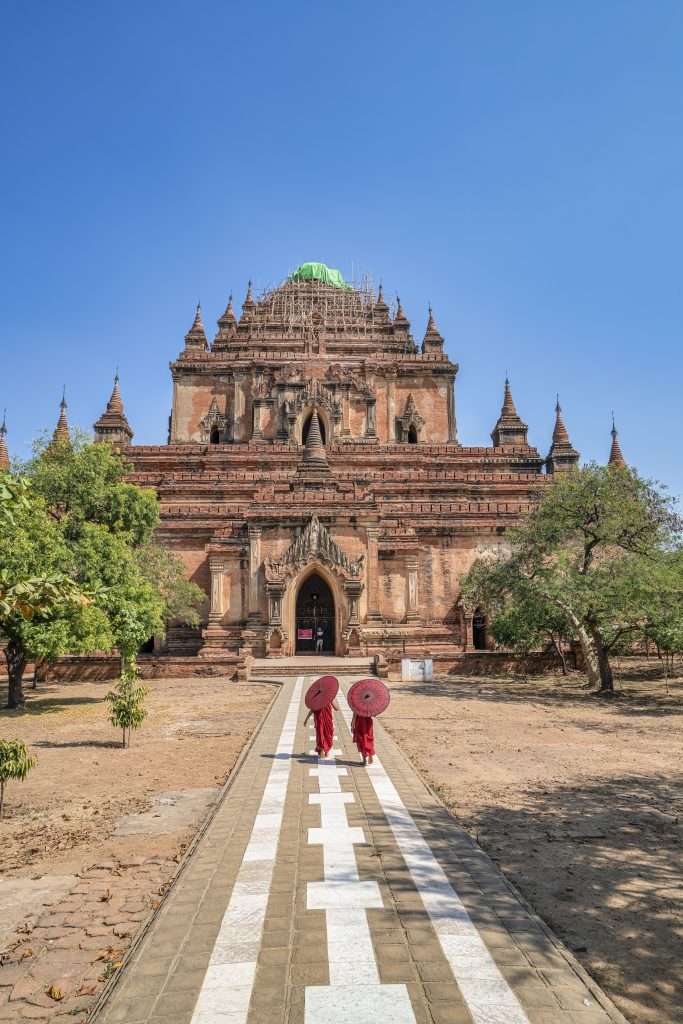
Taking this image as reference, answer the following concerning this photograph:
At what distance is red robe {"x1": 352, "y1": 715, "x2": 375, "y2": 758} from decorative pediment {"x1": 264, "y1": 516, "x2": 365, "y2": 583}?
1741cm

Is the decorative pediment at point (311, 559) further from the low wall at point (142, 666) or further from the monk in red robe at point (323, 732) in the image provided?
the monk in red robe at point (323, 732)

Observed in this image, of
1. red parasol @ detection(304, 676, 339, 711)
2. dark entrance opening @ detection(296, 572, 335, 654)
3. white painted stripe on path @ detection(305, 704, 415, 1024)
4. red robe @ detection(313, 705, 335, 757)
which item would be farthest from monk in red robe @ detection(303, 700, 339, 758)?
dark entrance opening @ detection(296, 572, 335, 654)

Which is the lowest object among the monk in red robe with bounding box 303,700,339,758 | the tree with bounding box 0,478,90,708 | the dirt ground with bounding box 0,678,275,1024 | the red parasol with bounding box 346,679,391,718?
the dirt ground with bounding box 0,678,275,1024

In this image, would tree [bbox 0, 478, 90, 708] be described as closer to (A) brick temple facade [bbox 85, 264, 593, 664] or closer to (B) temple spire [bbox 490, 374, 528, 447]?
(A) brick temple facade [bbox 85, 264, 593, 664]

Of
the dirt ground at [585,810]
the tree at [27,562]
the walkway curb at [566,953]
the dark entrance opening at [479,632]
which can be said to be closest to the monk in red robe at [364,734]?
the dirt ground at [585,810]

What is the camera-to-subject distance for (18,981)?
5.08 m

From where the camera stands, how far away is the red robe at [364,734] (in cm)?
1165

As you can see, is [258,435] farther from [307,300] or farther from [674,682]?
[674,682]

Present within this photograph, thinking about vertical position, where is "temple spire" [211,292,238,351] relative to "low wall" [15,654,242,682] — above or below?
above

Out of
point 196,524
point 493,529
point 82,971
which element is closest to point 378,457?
point 493,529

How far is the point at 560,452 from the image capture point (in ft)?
148

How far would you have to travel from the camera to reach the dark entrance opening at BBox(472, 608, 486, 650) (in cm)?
3266

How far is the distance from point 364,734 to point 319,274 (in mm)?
62553

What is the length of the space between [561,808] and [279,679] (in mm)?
16600
